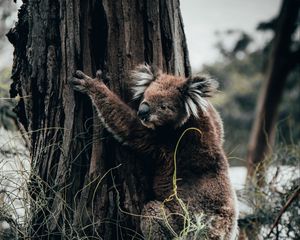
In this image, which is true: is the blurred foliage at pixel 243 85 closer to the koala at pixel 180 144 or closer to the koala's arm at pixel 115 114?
the koala at pixel 180 144

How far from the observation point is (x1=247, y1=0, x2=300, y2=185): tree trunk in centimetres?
892

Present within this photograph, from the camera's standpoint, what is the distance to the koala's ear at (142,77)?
139 inches

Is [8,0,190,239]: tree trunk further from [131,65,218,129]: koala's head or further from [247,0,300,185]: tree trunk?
[247,0,300,185]: tree trunk

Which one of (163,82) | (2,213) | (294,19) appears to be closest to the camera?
(2,213)

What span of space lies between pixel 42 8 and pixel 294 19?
6.67 meters

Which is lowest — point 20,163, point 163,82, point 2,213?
point 2,213

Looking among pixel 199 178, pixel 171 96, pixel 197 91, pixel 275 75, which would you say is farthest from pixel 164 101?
pixel 275 75

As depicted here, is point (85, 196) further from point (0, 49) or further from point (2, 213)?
point (0, 49)

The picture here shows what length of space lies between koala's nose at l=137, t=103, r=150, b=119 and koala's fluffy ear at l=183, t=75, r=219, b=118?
34cm

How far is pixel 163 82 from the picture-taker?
3871 millimetres

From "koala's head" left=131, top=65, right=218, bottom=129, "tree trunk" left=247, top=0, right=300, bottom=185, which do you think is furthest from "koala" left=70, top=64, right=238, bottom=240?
"tree trunk" left=247, top=0, right=300, bottom=185

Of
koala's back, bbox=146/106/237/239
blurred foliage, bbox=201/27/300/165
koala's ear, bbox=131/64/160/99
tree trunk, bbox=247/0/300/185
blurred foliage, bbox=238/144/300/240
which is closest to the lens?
koala's ear, bbox=131/64/160/99

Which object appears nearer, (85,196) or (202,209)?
(85,196)

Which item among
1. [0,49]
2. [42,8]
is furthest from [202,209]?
[0,49]
